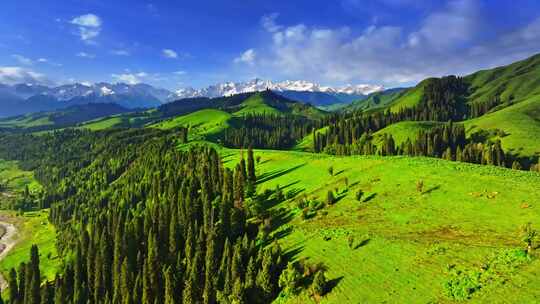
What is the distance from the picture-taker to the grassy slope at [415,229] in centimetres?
4600

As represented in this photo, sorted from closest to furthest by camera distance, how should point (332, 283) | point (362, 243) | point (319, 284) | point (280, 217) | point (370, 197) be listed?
point (319, 284), point (332, 283), point (362, 243), point (370, 197), point (280, 217)

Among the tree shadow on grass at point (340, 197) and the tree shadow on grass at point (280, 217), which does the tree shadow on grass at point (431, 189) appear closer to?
the tree shadow on grass at point (340, 197)

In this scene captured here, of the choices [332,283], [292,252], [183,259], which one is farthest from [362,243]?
[183,259]

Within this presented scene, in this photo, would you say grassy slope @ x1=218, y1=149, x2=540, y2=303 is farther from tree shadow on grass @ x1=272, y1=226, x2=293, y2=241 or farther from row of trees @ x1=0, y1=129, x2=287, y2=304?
row of trees @ x1=0, y1=129, x2=287, y2=304

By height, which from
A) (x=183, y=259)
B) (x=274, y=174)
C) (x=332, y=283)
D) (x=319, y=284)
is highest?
(x=274, y=174)

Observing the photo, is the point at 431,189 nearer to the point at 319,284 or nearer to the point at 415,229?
the point at 415,229

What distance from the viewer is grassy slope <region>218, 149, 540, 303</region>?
46.0m

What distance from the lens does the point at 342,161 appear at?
110 m

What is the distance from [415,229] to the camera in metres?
58.7

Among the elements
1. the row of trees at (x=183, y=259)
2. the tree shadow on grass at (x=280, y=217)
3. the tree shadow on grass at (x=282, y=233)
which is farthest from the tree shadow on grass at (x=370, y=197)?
the row of trees at (x=183, y=259)

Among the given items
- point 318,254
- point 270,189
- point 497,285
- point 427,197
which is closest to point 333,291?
point 318,254

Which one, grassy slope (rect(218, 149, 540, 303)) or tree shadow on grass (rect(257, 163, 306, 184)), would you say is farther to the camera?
tree shadow on grass (rect(257, 163, 306, 184))

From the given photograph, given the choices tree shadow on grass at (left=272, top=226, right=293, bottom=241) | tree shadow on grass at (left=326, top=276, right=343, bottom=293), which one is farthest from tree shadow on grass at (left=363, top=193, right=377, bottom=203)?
tree shadow on grass at (left=326, top=276, right=343, bottom=293)

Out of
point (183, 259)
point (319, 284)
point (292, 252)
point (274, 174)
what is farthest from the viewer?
point (274, 174)
